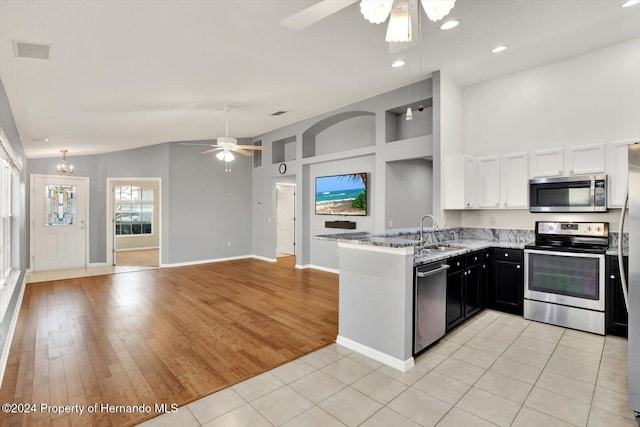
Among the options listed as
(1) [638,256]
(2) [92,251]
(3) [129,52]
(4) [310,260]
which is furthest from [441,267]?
(2) [92,251]

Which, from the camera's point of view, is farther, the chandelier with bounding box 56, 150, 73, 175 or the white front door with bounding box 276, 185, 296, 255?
the white front door with bounding box 276, 185, 296, 255

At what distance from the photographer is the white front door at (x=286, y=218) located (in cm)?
966

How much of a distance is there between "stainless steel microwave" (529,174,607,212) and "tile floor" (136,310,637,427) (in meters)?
1.50

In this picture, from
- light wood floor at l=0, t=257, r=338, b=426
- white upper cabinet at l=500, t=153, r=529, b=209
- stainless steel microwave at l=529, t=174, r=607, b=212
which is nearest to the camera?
light wood floor at l=0, t=257, r=338, b=426

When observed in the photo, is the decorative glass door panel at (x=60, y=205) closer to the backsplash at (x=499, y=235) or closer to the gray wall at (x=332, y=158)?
the gray wall at (x=332, y=158)

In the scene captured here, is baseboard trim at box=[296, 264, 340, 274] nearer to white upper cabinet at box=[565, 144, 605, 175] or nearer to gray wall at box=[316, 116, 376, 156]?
gray wall at box=[316, 116, 376, 156]

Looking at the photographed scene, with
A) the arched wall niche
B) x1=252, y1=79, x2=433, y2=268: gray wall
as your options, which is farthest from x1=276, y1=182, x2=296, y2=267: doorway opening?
the arched wall niche

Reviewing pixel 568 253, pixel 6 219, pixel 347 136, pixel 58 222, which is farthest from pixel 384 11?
pixel 58 222

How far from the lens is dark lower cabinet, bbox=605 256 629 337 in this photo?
3.32 metres

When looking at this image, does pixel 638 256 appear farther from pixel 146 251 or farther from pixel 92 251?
pixel 146 251

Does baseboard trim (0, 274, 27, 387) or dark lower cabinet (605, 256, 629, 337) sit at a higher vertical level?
dark lower cabinet (605, 256, 629, 337)

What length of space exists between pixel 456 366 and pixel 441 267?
877 millimetres

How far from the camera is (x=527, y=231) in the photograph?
443 cm

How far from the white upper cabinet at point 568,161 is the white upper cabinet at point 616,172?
2.8 inches
